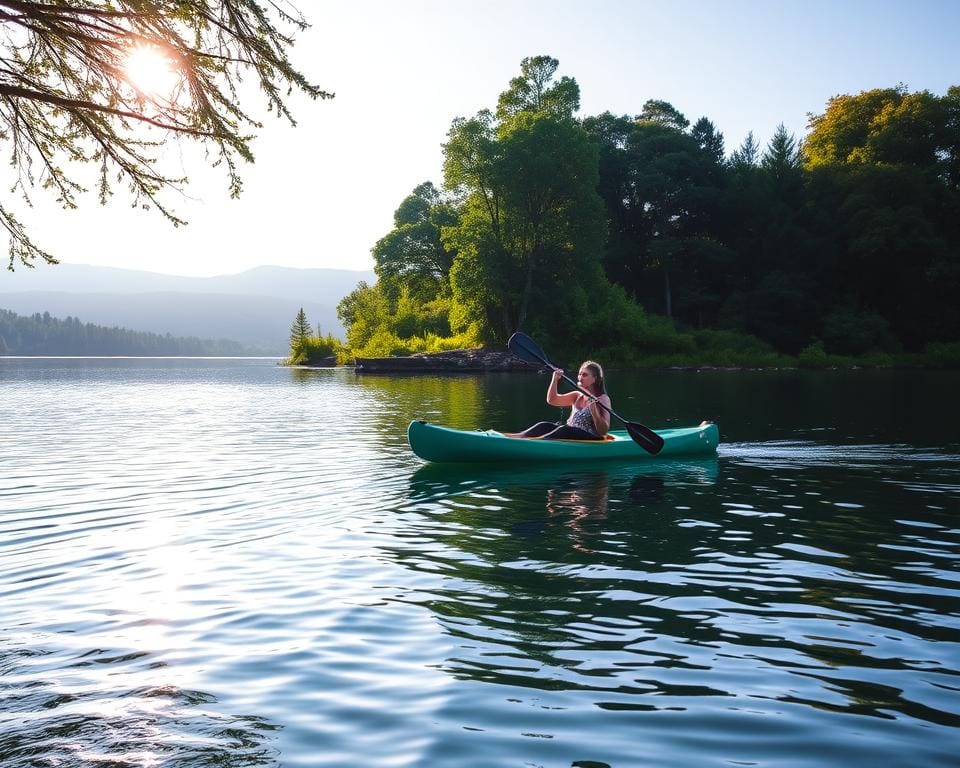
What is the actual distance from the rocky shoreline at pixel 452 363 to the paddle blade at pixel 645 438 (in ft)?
97.0

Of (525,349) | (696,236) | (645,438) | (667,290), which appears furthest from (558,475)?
(696,236)

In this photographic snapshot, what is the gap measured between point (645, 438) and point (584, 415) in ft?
3.19

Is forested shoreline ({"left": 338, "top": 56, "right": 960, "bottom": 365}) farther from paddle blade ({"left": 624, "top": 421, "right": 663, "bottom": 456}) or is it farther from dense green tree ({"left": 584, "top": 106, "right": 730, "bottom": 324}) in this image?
paddle blade ({"left": 624, "top": 421, "right": 663, "bottom": 456})

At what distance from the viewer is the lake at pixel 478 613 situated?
3436 mm

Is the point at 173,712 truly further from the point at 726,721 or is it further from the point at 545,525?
the point at 545,525

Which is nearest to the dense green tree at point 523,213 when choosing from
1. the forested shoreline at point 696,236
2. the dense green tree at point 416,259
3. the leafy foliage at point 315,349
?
the forested shoreline at point 696,236

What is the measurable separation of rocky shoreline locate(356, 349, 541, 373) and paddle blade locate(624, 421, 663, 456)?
1164 inches

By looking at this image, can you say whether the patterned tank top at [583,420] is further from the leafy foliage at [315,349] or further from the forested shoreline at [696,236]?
the leafy foliage at [315,349]

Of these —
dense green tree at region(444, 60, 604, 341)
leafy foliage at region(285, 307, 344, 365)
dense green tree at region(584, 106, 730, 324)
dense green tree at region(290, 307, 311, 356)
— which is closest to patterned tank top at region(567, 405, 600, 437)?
dense green tree at region(444, 60, 604, 341)

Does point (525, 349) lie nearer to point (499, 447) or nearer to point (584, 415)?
point (584, 415)

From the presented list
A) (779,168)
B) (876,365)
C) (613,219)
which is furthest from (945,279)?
(613,219)

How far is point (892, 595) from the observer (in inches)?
217

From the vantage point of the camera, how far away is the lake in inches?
135

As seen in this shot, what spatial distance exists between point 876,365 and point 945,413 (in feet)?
87.0
